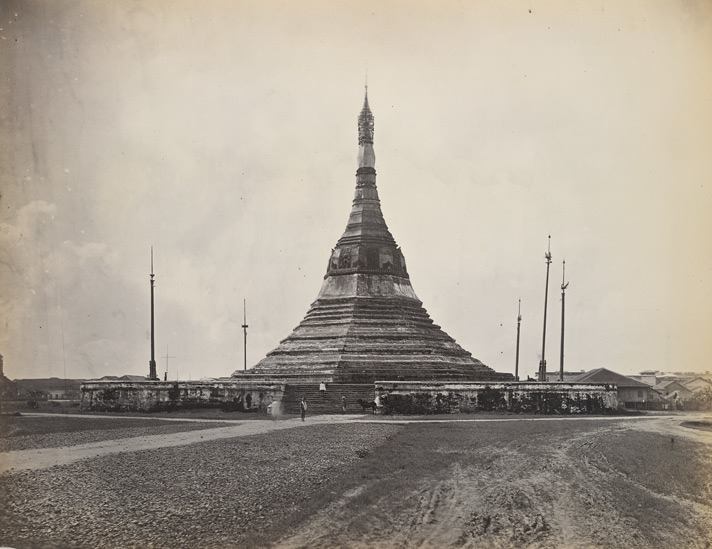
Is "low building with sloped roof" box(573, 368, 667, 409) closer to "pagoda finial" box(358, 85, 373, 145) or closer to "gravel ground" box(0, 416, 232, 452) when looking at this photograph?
"pagoda finial" box(358, 85, 373, 145)

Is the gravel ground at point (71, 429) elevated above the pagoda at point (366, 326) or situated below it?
below

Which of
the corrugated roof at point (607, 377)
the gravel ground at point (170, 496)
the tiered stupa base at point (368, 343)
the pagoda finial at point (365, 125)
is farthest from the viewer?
the corrugated roof at point (607, 377)

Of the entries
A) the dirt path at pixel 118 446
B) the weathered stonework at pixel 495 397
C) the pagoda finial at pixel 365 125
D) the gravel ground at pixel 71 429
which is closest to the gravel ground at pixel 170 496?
the dirt path at pixel 118 446

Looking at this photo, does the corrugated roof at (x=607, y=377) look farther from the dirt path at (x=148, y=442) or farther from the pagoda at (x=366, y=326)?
the dirt path at (x=148, y=442)

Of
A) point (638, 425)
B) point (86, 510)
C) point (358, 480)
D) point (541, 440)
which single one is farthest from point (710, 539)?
point (638, 425)

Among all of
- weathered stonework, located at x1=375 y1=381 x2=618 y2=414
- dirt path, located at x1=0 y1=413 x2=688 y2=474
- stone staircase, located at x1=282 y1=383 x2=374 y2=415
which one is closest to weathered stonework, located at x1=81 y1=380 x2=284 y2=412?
stone staircase, located at x1=282 y1=383 x2=374 y2=415

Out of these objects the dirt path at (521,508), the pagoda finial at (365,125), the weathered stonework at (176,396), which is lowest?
the weathered stonework at (176,396)

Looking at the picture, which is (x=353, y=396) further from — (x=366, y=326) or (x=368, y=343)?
(x=366, y=326)
